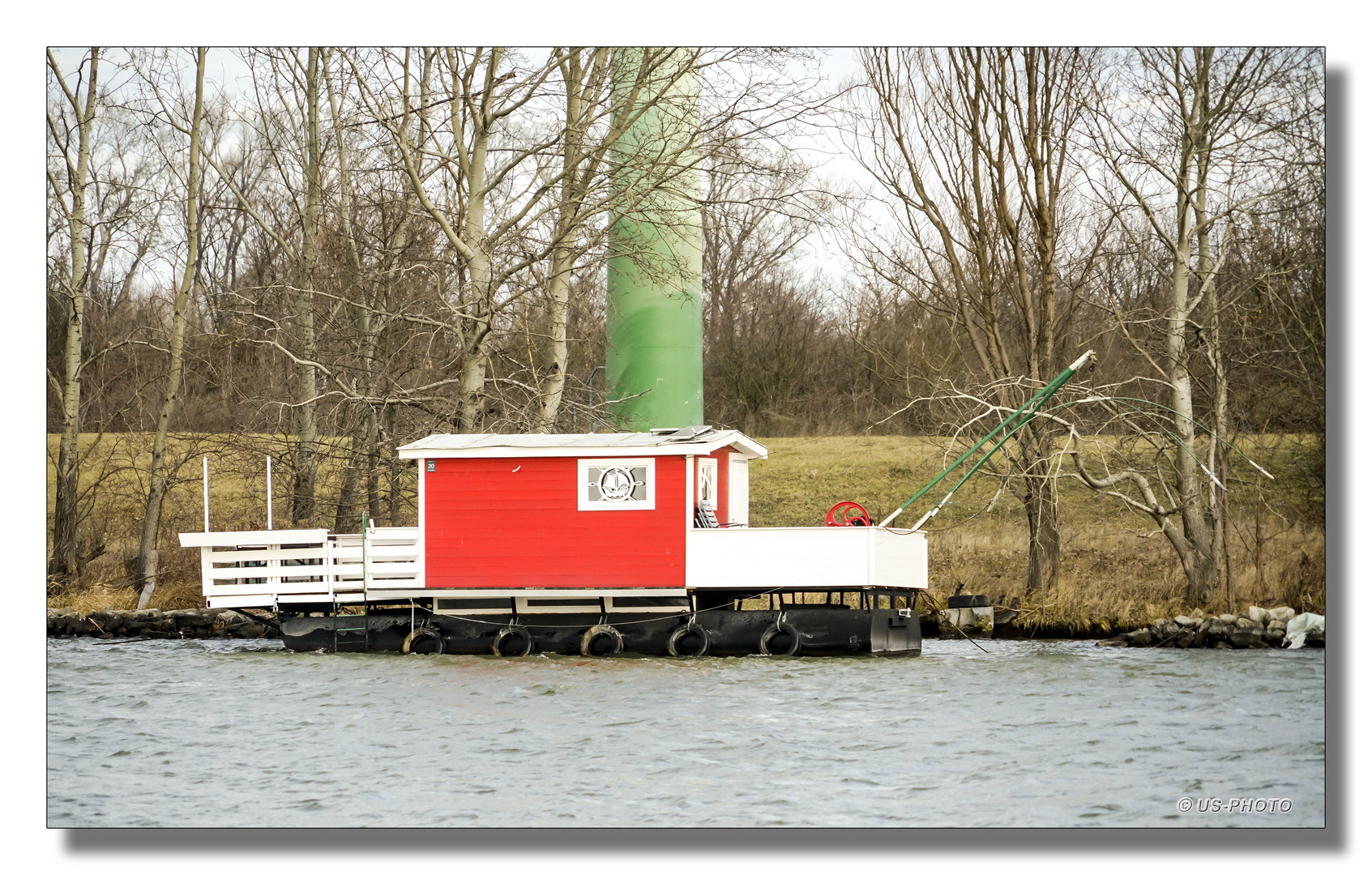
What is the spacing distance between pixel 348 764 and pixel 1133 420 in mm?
9697

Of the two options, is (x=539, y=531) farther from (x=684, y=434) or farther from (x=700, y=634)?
(x=700, y=634)

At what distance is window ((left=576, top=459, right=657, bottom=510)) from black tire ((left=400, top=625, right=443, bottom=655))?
206 centimetres

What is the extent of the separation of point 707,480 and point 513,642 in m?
2.58

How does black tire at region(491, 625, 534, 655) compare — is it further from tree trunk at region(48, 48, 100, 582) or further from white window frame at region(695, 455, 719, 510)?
tree trunk at region(48, 48, 100, 582)

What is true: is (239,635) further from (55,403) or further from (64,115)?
(64,115)

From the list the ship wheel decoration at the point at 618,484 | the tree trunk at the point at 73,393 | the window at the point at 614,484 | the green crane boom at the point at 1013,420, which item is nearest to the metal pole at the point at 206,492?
the tree trunk at the point at 73,393

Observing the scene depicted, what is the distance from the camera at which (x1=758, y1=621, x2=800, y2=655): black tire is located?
45.8ft

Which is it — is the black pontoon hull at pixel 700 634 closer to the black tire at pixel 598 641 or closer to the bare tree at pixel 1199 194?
the black tire at pixel 598 641

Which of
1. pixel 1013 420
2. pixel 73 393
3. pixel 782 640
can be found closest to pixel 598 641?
pixel 782 640

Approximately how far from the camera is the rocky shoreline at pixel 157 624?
1469 cm

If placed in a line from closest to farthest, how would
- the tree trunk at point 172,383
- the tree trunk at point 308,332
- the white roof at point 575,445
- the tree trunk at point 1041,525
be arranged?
the white roof at point 575,445 < the tree trunk at point 172,383 < the tree trunk at point 1041,525 < the tree trunk at point 308,332

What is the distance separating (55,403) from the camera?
14.3 meters

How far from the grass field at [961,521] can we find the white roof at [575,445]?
292 cm
